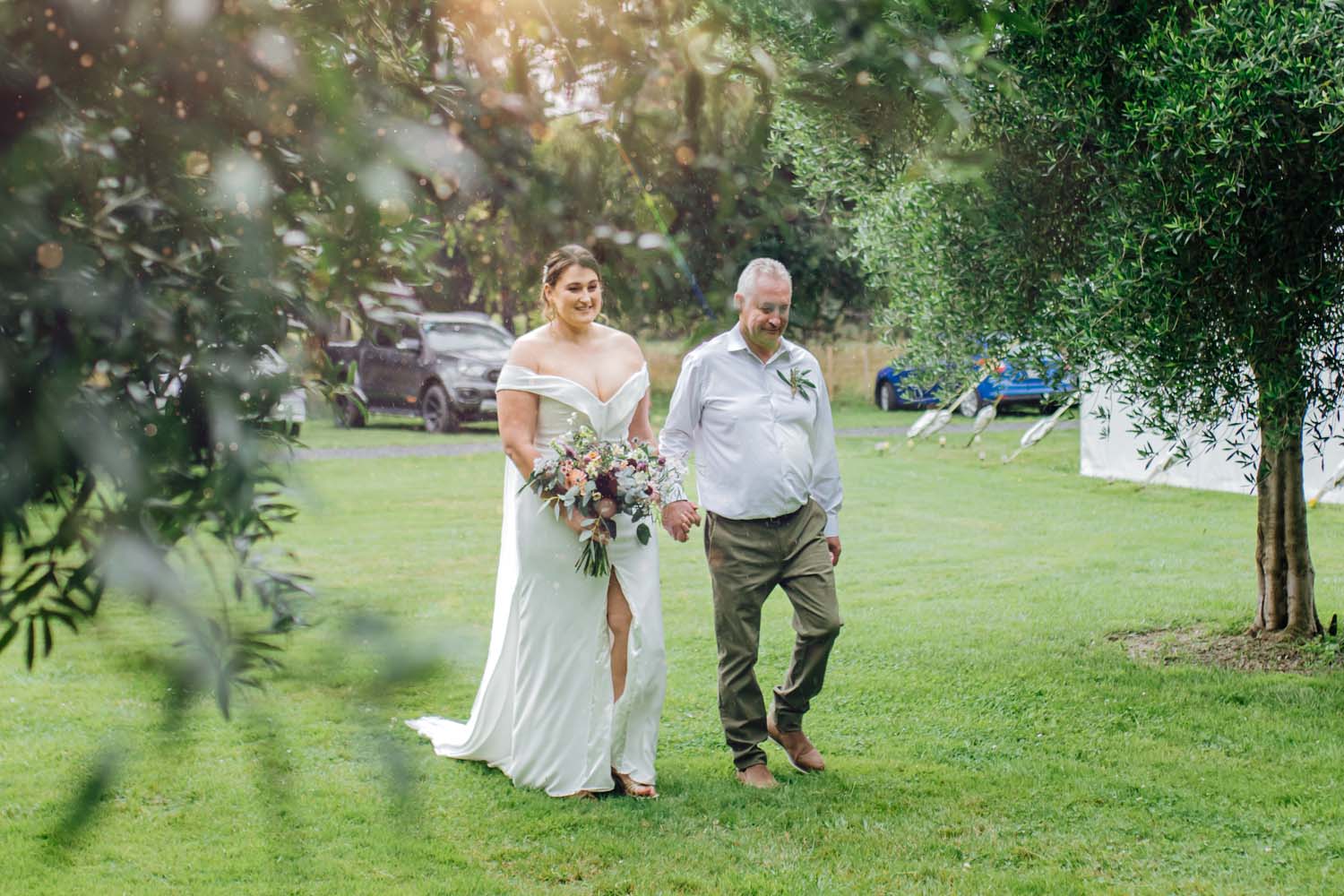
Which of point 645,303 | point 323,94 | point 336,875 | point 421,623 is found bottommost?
point 336,875

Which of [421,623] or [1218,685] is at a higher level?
[421,623]

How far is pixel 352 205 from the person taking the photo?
1.07m

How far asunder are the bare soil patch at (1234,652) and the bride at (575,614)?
3.78 m

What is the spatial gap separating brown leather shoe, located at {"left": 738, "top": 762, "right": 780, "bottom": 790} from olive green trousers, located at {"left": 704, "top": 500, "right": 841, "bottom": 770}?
0.09 feet

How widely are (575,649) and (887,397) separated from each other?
23607 millimetres

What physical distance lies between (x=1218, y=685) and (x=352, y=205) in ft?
23.3

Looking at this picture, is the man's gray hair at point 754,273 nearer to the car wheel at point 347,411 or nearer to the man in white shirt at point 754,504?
the car wheel at point 347,411

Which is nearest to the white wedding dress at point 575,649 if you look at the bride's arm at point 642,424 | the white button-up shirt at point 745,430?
the bride's arm at point 642,424

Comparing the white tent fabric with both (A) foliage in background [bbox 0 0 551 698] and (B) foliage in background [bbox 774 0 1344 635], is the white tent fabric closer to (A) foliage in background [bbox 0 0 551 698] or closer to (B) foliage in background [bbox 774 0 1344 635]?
(B) foliage in background [bbox 774 0 1344 635]

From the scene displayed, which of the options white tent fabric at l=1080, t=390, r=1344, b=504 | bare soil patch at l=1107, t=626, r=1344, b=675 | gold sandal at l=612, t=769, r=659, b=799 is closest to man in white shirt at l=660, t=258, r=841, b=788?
gold sandal at l=612, t=769, r=659, b=799

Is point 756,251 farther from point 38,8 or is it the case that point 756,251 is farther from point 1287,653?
point 1287,653

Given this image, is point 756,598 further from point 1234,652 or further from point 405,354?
point 405,354

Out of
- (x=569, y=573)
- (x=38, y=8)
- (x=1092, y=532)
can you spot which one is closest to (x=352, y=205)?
(x=38, y=8)

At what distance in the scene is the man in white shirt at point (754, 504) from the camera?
536 cm
